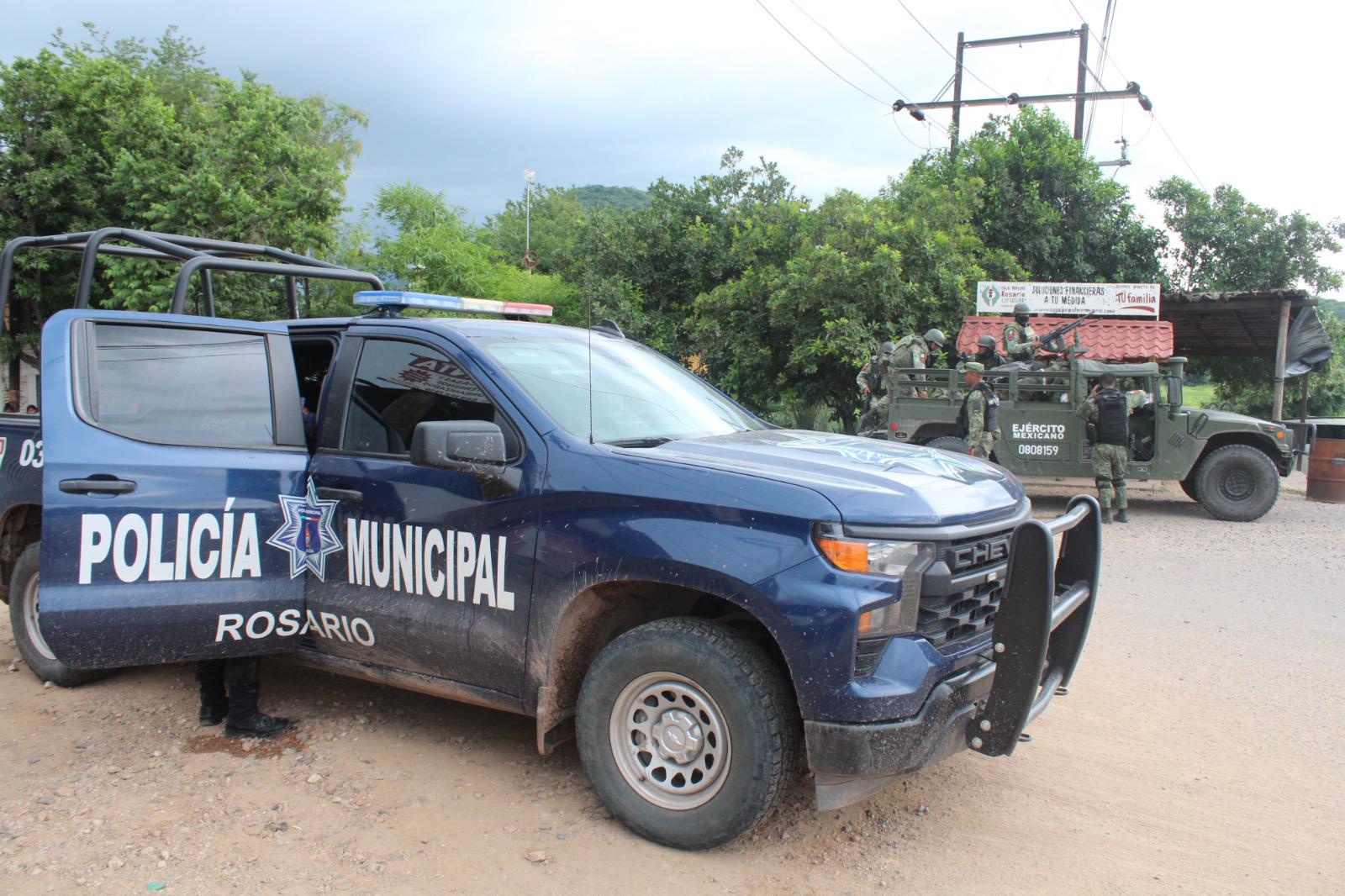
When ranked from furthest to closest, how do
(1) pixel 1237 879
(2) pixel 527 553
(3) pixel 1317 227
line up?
(3) pixel 1317 227 < (2) pixel 527 553 < (1) pixel 1237 879

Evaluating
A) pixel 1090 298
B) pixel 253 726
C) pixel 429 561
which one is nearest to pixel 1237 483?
pixel 1090 298

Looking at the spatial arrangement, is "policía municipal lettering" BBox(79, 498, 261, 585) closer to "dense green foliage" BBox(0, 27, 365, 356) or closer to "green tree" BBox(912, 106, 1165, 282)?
"dense green foliage" BBox(0, 27, 365, 356)

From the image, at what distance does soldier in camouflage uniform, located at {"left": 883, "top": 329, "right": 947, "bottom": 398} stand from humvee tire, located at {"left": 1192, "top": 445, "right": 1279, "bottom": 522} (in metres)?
3.47

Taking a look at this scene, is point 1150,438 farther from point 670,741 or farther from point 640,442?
point 670,741

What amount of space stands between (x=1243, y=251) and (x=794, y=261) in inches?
482

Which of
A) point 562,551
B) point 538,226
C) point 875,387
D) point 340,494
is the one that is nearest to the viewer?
point 562,551

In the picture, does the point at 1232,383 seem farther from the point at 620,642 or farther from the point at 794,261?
the point at 620,642

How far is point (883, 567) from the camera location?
9.55ft

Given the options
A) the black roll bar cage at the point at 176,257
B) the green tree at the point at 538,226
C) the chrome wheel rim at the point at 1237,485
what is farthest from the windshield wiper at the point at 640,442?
the green tree at the point at 538,226

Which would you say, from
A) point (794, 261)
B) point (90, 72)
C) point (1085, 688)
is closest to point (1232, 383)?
point (794, 261)

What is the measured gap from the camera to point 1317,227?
819 inches

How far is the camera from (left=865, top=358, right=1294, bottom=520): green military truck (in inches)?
444

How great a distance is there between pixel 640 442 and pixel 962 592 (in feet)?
4.17

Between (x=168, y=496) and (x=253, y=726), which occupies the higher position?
(x=168, y=496)
